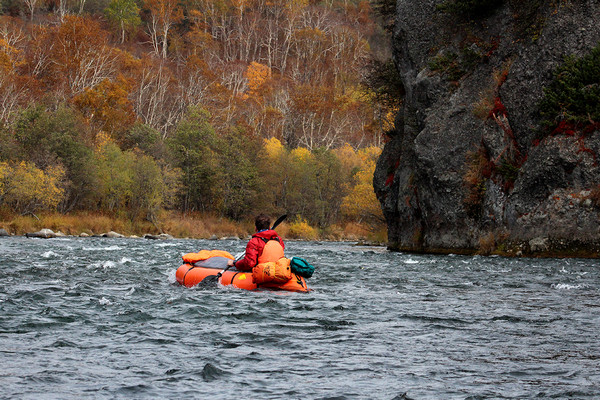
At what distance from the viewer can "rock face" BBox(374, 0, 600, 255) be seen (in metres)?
22.0

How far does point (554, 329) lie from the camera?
8406 millimetres

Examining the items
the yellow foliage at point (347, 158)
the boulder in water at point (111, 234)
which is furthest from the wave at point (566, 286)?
the yellow foliage at point (347, 158)

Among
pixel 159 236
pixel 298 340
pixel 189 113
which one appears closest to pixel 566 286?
pixel 298 340

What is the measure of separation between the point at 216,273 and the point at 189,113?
4707cm

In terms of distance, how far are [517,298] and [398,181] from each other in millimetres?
21404

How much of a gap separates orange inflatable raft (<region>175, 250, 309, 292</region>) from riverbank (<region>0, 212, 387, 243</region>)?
27748 mm

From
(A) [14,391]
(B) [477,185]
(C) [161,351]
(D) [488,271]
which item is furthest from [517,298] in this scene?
(B) [477,185]

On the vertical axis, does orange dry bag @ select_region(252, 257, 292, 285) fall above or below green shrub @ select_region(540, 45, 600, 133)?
below

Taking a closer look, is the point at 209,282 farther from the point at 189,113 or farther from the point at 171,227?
the point at 189,113

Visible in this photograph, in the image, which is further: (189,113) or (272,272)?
(189,113)

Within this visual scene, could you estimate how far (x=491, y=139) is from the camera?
2506 cm

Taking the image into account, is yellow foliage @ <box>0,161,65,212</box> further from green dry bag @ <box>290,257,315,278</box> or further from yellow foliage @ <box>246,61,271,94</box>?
yellow foliage @ <box>246,61,271,94</box>

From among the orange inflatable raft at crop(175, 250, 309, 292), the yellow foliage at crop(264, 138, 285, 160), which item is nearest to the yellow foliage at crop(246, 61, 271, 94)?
the yellow foliage at crop(264, 138, 285, 160)

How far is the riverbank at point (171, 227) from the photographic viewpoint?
129 feet
